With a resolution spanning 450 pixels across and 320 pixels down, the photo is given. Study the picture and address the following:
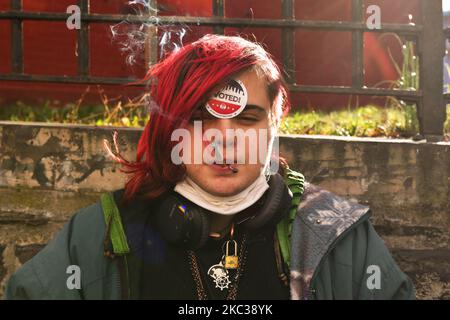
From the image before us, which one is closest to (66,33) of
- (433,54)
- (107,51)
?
(107,51)

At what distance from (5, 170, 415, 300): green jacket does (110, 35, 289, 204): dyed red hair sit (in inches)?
6.0

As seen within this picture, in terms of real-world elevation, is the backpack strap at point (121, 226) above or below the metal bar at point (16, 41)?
below

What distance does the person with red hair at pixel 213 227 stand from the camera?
224cm

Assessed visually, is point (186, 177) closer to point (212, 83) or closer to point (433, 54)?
point (212, 83)

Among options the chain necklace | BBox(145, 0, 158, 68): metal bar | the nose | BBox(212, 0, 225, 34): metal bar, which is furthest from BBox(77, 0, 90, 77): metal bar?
the chain necklace

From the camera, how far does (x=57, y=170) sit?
3428mm

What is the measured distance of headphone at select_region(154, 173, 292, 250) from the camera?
2.22 metres

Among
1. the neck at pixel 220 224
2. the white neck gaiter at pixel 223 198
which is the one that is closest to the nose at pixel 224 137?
the white neck gaiter at pixel 223 198

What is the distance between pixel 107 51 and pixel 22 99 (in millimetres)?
924

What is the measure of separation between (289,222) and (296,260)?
0.16 meters

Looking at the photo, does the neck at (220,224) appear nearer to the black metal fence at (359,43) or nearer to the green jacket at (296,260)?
the green jacket at (296,260)

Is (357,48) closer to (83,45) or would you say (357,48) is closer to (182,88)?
(83,45)

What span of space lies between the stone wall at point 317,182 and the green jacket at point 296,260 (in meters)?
1.06

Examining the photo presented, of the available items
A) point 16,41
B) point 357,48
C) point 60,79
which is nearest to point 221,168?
point 357,48
